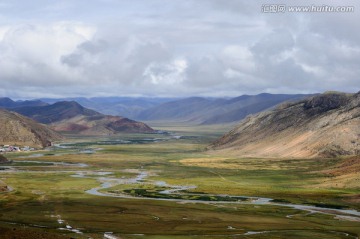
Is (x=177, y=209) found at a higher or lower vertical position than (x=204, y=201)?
higher

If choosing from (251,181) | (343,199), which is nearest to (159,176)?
(251,181)

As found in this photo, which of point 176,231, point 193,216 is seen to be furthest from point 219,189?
point 176,231

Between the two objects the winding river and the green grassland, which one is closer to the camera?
the green grassland

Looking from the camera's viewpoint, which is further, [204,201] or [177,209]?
[204,201]

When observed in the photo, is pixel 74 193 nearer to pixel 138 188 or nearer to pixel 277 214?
pixel 138 188

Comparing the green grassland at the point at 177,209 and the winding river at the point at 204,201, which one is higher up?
the green grassland at the point at 177,209

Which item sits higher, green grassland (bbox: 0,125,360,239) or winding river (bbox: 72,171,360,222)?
green grassland (bbox: 0,125,360,239)

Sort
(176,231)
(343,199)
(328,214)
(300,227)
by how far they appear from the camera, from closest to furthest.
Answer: (176,231), (300,227), (328,214), (343,199)

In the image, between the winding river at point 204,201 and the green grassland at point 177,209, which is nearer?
the green grassland at point 177,209

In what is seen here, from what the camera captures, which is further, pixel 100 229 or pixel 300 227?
pixel 300 227

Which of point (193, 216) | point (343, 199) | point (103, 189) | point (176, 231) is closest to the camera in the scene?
point (176, 231)
